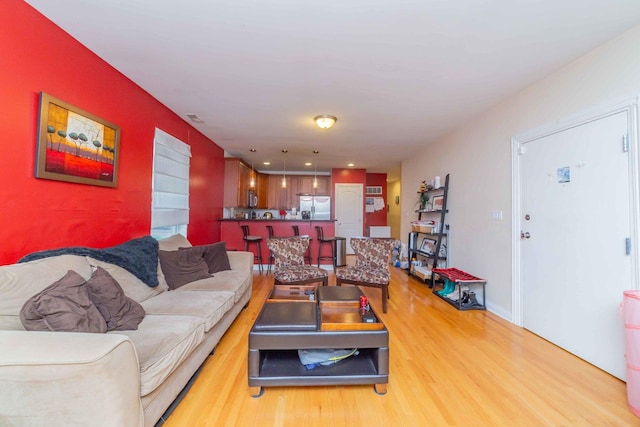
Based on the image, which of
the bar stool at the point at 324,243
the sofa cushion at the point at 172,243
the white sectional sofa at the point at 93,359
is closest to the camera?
the white sectional sofa at the point at 93,359

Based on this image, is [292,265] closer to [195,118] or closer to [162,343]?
[162,343]

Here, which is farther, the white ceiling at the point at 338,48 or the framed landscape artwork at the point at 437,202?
the framed landscape artwork at the point at 437,202

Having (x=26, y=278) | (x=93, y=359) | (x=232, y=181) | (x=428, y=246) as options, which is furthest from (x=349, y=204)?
(x=93, y=359)

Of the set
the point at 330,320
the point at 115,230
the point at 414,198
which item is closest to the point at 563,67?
the point at 330,320

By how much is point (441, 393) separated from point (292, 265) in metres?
2.35

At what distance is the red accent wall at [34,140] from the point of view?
1.66 m

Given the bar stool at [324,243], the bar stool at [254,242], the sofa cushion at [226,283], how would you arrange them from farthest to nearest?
the bar stool at [324,243], the bar stool at [254,242], the sofa cushion at [226,283]

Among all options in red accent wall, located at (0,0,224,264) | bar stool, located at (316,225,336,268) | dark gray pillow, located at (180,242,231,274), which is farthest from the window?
bar stool, located at (316,225,336,268)

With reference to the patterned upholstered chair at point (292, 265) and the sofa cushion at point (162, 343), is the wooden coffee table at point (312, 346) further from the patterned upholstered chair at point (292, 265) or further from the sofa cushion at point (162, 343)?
the patterned upholstered chair at point (292, 265)

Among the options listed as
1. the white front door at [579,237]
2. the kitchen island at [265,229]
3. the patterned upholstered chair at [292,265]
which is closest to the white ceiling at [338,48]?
the white front door at [579,237]

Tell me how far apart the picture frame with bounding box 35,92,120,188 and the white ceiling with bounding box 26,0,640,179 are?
1.97ft

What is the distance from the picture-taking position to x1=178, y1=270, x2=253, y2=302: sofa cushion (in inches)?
99.0

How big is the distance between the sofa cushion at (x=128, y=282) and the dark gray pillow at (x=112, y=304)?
0.18 meters

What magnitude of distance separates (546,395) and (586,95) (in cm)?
234
